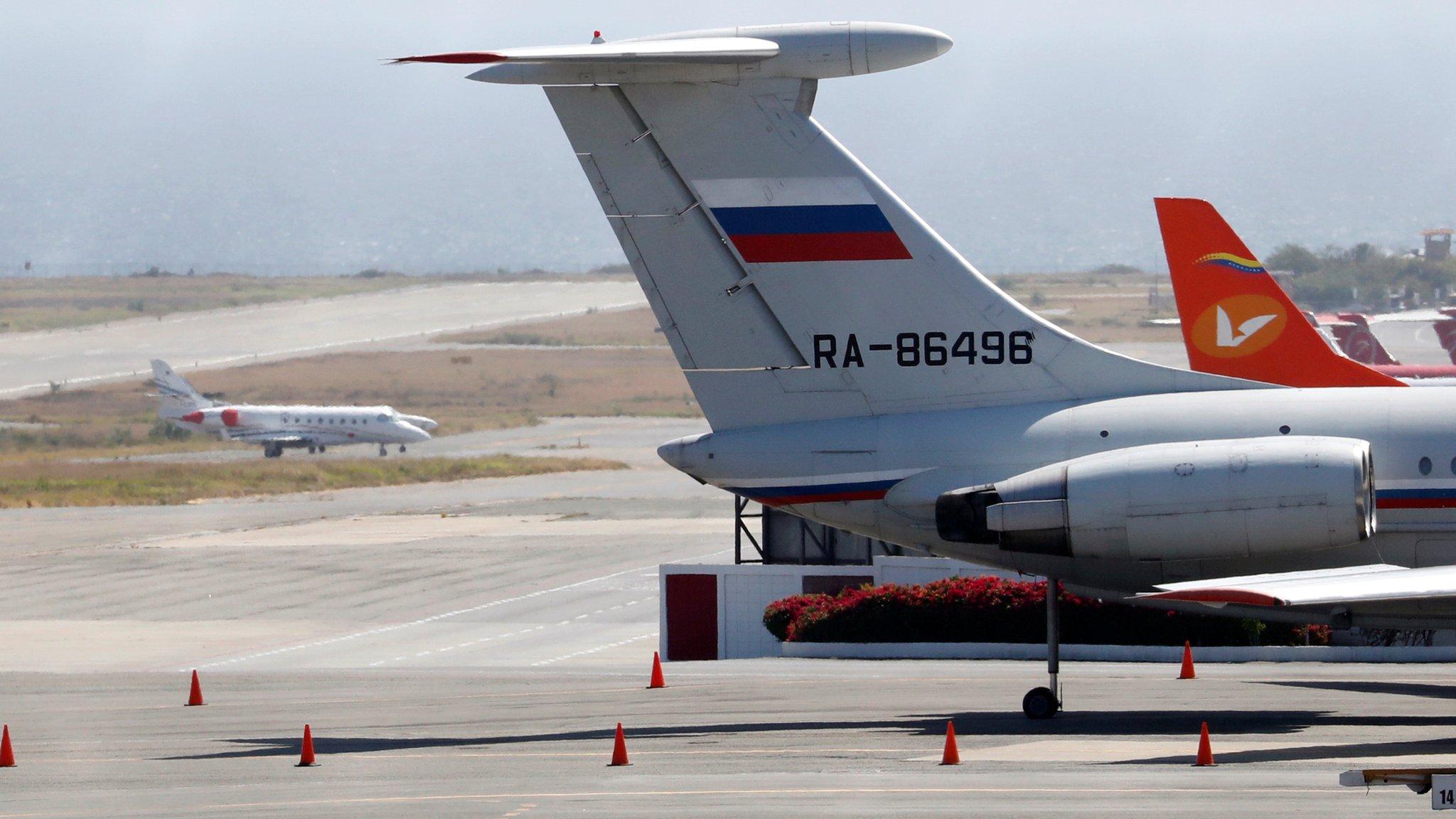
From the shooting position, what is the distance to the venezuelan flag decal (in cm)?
3578

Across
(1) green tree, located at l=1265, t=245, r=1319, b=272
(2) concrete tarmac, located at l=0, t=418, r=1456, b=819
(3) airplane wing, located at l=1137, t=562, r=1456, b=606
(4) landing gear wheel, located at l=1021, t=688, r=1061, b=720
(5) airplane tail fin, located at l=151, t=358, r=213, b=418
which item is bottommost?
(2) concrete tarmac, located at l=0, t=418, r=1456, b=819

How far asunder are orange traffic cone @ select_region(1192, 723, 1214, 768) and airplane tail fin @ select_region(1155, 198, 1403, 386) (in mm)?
18922

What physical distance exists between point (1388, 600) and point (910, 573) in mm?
14409

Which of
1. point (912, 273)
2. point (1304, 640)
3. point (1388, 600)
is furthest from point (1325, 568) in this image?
point (1304, 640)

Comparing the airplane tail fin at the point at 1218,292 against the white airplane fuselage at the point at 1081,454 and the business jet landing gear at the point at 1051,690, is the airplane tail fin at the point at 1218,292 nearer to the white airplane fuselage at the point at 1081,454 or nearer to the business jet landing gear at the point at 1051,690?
the white airplane fuselage at the point at 1081,454

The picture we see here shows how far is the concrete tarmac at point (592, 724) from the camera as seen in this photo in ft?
50.4

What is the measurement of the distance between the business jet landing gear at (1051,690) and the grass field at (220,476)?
65.9 m

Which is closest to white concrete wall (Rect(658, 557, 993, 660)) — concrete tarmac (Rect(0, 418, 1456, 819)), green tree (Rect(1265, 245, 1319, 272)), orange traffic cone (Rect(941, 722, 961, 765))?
concrete tarmac (Rect(0, 418, 1456, 819))

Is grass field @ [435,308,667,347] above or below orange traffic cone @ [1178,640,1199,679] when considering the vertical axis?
above

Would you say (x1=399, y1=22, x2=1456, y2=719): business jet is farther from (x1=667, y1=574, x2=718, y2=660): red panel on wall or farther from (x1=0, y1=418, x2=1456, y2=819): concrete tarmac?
(x1=667, y1=574, x2=718, y2=660): red panel on wall

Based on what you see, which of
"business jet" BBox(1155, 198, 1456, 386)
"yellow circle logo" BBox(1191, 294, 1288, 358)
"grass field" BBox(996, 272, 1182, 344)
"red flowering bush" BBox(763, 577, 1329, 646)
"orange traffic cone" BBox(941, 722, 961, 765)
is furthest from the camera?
"grass field" BBox(996, 272, 1182, 344)

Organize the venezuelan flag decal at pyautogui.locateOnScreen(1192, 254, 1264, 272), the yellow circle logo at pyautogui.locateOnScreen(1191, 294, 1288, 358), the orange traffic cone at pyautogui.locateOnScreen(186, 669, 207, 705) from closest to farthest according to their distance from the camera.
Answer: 1. the orange traffic cone at pyautogui.locateOnScreen(186, 669, 207, 705)
2. the yellow circle logo at pyautogui.locateOnScreen(1191, 294, 1288, 358)
3. the venezuelan flag decal at pyautogui.locateOnScreen(1192, 254, 1264, 272)

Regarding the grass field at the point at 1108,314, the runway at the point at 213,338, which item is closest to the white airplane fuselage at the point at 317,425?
the runway at the point at 213,338

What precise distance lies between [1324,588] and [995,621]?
36.1 feet
